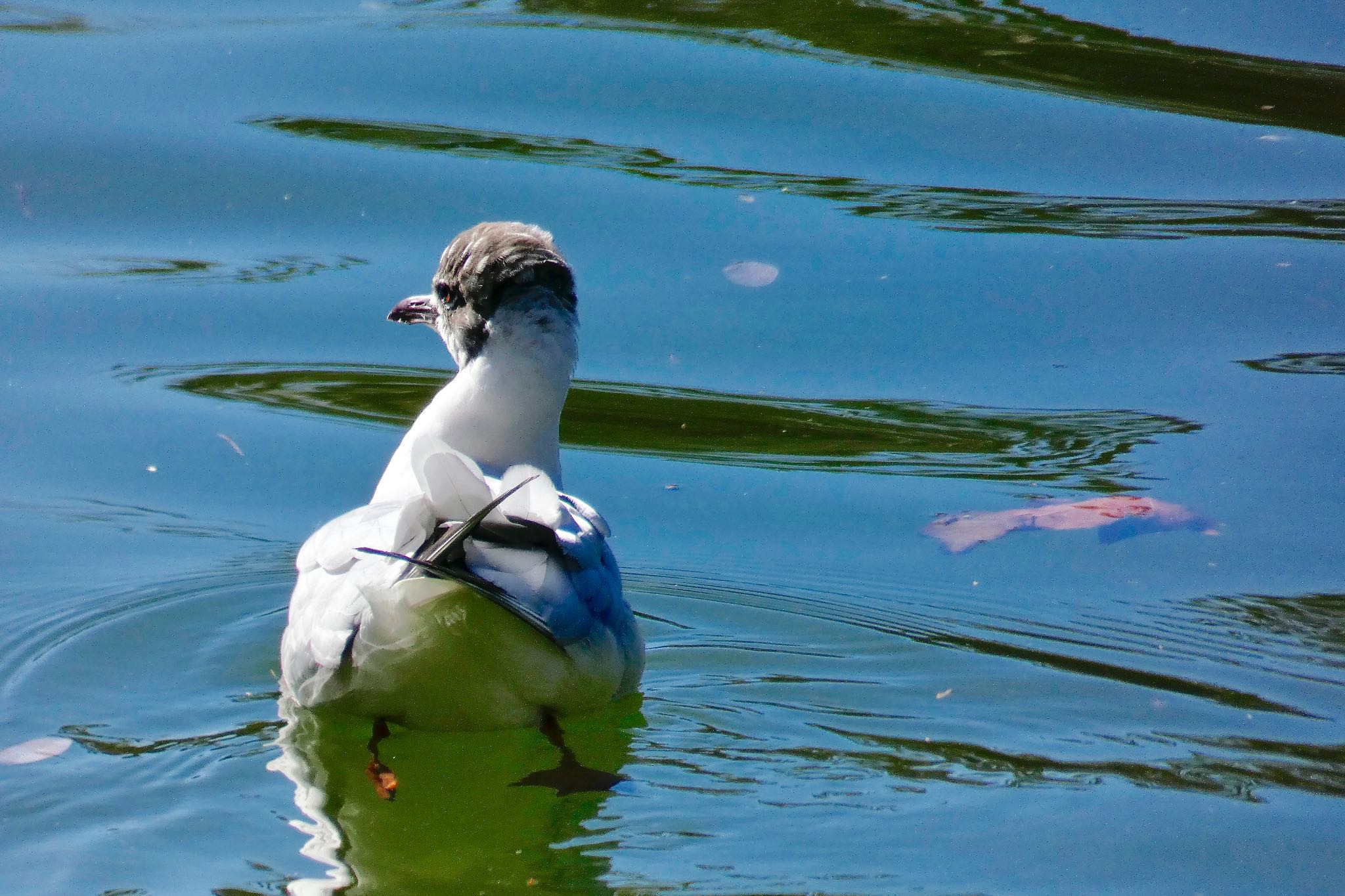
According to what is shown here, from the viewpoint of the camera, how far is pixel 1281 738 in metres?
4.45

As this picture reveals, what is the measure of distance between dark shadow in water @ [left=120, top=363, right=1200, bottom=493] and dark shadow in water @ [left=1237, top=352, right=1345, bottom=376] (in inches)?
28.9

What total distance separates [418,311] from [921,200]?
376 cm

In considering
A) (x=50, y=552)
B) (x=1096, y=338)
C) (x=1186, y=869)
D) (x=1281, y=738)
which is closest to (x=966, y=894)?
(x=1186, y=869)

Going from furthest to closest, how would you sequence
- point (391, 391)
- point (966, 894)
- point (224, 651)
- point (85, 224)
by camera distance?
point (85, 224) < point (391, 391) < point (224, 651) < point (966, 894)

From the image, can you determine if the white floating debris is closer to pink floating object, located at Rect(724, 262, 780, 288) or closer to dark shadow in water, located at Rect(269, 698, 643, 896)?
dark shadow in water, located at Rect(269, 698, 643, 896)

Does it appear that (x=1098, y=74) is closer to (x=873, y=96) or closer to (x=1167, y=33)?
(x=1167, y=33)

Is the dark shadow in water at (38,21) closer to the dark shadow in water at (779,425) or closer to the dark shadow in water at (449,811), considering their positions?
the dark shadow in water at (779,425)

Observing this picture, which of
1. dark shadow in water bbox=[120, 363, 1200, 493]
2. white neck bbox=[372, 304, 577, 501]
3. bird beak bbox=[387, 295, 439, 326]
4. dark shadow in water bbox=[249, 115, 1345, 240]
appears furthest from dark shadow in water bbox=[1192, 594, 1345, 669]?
dark shadow in water bbox=[249, 115, 1345, 240]

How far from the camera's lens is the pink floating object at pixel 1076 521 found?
591cm

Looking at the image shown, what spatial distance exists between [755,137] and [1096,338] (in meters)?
2.37

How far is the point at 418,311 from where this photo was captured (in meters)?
5.39

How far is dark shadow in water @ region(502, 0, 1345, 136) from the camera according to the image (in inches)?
371

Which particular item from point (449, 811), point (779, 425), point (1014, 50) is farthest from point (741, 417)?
point (1014, 50)

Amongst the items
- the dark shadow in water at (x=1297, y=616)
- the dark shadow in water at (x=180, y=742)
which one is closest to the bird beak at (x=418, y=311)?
the dark shadow in water at (x=180, y=742)
